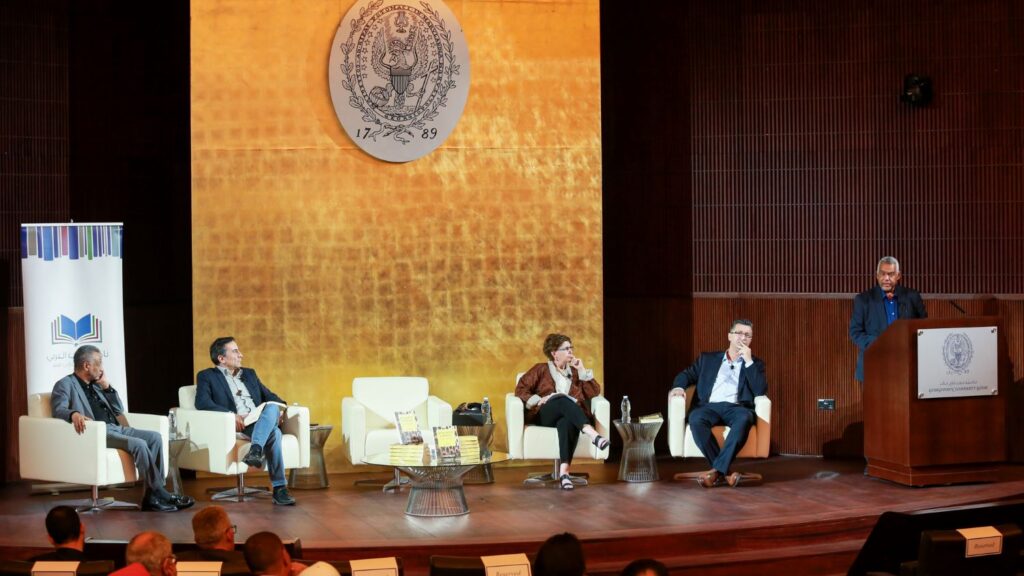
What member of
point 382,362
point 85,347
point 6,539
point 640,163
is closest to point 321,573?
point 6,539

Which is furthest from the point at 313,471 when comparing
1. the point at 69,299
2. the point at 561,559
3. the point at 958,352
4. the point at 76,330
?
the point at 561,559

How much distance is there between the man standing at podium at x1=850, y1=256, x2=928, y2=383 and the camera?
7941 mm

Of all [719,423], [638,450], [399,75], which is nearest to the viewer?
[719,423]

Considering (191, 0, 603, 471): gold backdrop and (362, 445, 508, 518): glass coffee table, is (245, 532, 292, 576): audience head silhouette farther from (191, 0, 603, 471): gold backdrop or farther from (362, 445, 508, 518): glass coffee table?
(191, 0, 603, 471): gold backdrop

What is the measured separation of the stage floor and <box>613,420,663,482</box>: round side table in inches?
4.3

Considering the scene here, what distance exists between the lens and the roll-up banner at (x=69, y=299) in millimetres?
7641

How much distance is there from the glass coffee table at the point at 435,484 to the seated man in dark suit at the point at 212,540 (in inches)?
105

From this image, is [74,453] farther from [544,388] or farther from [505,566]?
[505,566]

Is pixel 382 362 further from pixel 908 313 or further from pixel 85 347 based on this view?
pixel 908 313

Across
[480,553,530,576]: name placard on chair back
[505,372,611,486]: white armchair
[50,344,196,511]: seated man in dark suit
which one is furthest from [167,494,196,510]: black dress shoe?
[480,553,530,576]: name placard on chair back

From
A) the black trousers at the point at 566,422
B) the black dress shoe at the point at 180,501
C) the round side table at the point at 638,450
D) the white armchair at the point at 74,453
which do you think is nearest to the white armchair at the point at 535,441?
the black trousers at the point at 566,422

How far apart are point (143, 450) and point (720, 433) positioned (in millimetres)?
3441

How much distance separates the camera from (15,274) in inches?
324

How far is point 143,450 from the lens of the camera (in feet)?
23.3
